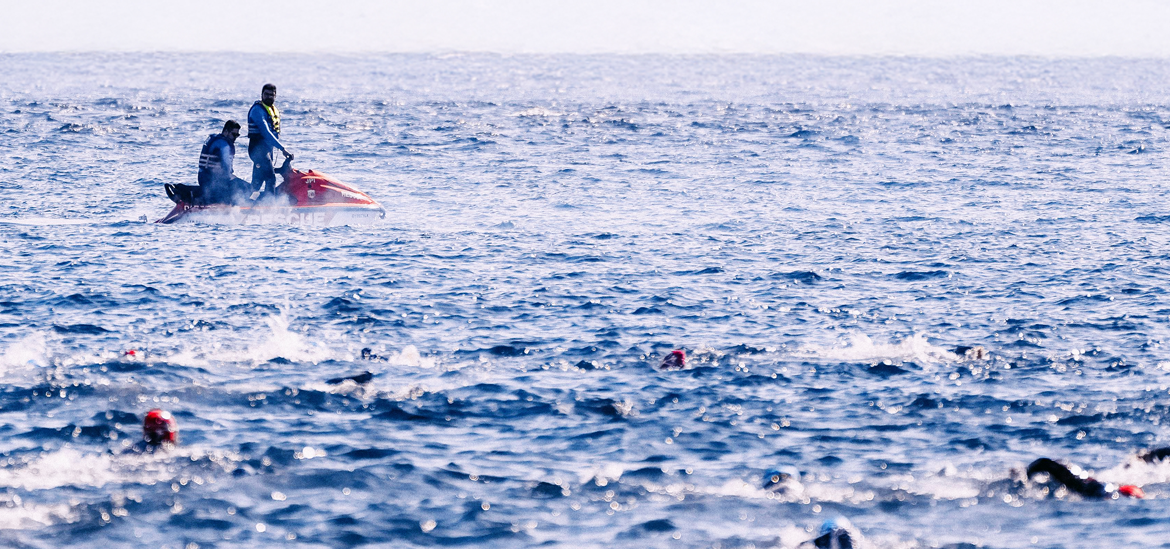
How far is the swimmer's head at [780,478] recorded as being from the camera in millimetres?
11227

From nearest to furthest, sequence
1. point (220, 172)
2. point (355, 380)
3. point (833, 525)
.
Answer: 1. point (833, 525)
2. point (355, 380)
3. point (220, 172)

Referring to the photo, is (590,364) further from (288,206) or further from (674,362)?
(288,206)

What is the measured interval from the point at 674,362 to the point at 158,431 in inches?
227

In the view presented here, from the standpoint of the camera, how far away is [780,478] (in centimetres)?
1134

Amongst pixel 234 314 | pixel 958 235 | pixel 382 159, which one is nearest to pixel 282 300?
pixel 234 314

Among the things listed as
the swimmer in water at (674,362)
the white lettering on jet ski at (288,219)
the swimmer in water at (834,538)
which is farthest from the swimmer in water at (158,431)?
the white lettering on jet ski at (288,219)

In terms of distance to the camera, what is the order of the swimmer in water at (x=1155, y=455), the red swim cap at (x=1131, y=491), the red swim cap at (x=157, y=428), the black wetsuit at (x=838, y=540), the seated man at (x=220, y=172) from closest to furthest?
1. the black wetsuit at (x=838, y=540)
2. the red swim cap at (x=1131, y=491)
3. the swimmer in water at (x=1155, y=455)
4. the red swim cap at (x=157, y=428)
5. the seated man at (x=220, y=172)

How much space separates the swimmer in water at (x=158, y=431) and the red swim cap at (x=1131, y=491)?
8.34 meters

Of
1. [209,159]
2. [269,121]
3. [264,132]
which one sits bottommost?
[209,159]

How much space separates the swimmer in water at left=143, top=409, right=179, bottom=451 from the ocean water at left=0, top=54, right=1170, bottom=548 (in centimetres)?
13

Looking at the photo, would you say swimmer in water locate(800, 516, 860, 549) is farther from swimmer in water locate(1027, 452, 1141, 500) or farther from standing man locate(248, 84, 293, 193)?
standing man locate(248, 84, 293, 193)

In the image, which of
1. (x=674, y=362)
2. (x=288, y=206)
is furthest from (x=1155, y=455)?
(x=288, y=206)

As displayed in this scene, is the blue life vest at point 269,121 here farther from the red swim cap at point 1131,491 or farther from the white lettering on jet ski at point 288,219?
the red swim cap at point 1131,491

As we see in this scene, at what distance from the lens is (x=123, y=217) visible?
89.5 ft
